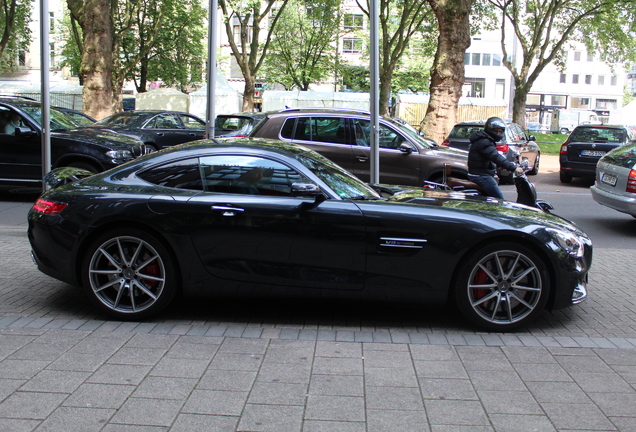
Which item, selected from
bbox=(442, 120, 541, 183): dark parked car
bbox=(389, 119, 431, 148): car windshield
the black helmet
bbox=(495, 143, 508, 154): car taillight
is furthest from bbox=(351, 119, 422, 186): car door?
bbox=(442, 120, 541, 183): dark parked car

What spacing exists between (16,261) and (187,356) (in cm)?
357

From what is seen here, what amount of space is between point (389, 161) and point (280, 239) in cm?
742

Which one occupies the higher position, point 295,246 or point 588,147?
point 588,147

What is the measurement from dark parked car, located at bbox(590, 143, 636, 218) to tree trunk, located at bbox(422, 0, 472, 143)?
8194mm

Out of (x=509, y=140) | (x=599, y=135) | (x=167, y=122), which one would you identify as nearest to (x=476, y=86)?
(x=599, y=135)

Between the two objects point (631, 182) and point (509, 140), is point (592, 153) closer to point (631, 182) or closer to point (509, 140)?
point (509, 140)

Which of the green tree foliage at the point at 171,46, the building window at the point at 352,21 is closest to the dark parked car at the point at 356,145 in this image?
the green tree foliage at the point at 171,46

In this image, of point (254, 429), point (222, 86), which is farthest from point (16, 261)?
point (222, 86)

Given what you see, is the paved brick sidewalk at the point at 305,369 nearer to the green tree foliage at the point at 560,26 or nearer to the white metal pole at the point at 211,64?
the white metal pole at the point at 211,64

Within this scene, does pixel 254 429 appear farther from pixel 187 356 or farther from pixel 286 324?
pixel 286 324

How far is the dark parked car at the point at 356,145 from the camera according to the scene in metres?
11.7

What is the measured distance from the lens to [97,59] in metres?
20.7

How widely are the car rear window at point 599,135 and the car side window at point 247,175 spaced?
13943mm

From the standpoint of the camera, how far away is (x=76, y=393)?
356 centimetres
